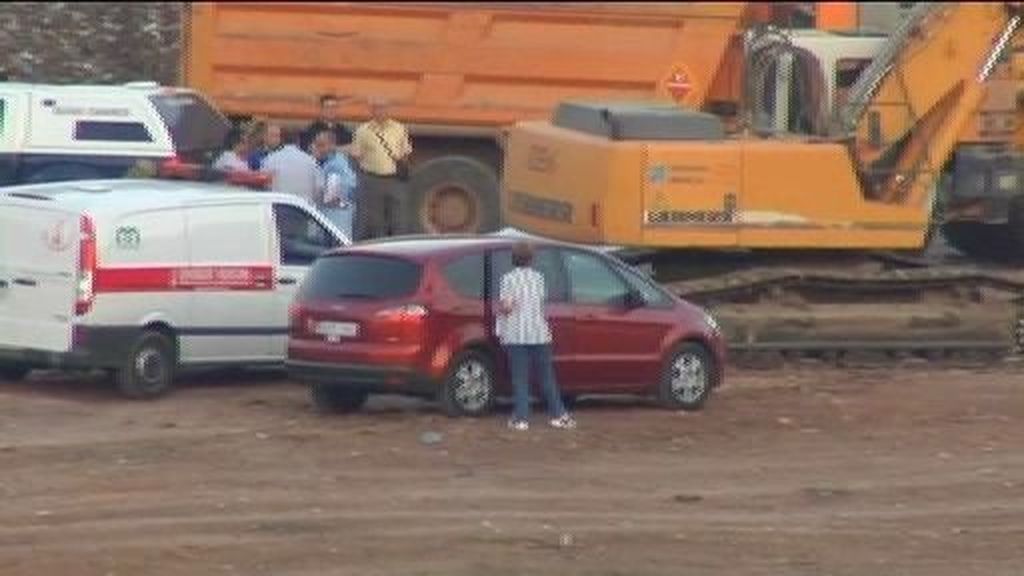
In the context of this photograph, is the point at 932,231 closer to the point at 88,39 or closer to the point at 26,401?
the point at 26,401

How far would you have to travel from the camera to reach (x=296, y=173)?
2995 cm

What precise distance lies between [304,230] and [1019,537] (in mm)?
8796

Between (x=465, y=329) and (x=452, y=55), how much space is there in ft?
36.4

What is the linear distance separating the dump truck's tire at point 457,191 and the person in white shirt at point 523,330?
36.4 ft

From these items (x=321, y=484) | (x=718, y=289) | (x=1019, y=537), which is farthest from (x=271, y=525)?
(x=718, y=289)

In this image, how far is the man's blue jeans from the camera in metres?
23.4

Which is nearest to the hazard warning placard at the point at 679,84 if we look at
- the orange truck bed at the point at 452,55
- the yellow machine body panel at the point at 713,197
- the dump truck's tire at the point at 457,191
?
the orange truck bed at the point at 452,55

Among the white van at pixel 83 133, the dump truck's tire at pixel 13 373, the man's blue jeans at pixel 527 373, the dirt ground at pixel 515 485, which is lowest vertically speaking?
the dirt ground at pixel 515 485

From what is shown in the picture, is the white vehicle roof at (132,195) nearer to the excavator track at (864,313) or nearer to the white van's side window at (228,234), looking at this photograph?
the white van's side window at (228,234)

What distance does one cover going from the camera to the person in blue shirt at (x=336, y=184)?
29828mm

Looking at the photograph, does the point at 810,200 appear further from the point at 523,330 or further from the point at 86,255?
the point at 86,255

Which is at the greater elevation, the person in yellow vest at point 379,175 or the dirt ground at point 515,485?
the person in yellow vest at point 379,175

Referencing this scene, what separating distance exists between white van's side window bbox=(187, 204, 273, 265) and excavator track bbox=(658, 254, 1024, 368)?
13.2 feet

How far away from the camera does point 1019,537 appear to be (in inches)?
758
